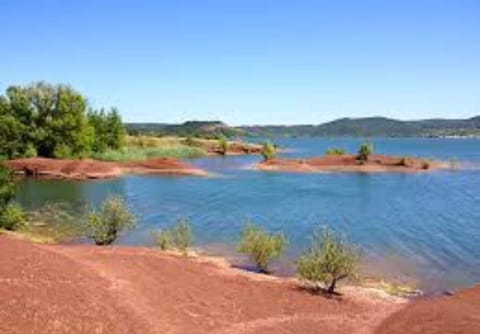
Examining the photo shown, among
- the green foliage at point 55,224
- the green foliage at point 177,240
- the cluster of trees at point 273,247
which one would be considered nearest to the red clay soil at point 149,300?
the cluster of trees at point 273,247

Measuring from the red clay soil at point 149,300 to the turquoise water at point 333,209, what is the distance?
8650 millimetres

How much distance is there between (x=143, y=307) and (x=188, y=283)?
405 cm

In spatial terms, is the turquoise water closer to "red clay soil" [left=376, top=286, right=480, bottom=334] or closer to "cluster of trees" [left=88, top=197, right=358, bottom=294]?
"cluster of trees" [left=88, top=197, right=358, bottom=294]

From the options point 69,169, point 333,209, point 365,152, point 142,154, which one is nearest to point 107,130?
point 142,154

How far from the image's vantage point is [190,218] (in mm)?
53031

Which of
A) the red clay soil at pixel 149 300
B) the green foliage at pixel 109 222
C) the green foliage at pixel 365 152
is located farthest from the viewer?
the green foliage at pixel 365 152

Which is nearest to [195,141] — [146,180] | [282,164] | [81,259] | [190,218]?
[282,164]

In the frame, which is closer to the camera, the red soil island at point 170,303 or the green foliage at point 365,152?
the red soil island at point 170,303

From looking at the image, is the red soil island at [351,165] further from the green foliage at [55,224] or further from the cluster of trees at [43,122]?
the green foliage at [55,224]

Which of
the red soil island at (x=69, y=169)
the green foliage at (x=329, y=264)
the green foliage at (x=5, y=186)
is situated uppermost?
the green foliage at (x=5, y=186)

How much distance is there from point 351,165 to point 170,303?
90.1 meters

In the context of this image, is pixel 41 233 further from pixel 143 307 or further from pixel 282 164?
pixel 282 164

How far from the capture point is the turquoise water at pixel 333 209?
38469 mm

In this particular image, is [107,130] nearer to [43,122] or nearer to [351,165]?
[43,122]
